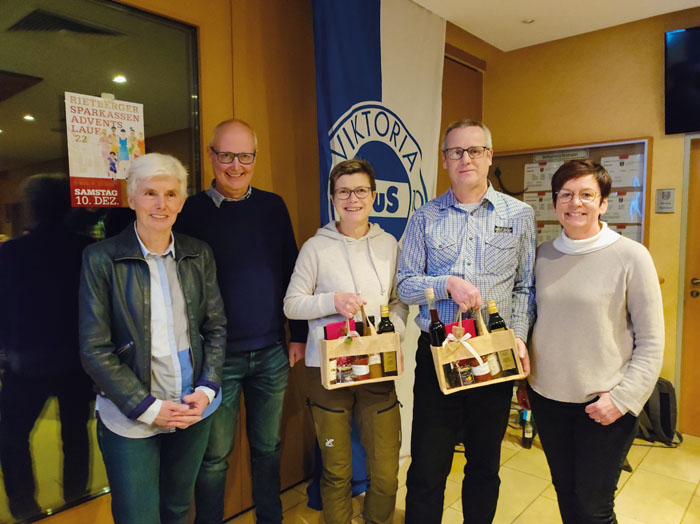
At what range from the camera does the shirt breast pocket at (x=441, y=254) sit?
181 cm

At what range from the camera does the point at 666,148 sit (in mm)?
3363

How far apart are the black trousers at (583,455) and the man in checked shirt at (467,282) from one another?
178 mm

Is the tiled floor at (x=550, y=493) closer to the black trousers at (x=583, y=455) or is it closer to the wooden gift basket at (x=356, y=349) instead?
the black trousers at (x=583, y=455)

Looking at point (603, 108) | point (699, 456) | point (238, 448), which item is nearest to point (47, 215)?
point (238, 448)

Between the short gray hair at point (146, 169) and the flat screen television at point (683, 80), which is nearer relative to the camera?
the short gray hair at point (146, 169)

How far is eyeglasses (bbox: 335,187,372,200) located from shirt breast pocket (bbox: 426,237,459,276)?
30 centimetres

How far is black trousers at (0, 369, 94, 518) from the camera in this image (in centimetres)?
176

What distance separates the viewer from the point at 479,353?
1650 millimetres

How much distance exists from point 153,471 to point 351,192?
3.81 feet

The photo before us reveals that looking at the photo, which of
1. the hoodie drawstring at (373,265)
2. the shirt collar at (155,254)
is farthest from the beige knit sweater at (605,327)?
the shirt collar at (155,254)

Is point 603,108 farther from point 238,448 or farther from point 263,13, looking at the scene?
point 238,448

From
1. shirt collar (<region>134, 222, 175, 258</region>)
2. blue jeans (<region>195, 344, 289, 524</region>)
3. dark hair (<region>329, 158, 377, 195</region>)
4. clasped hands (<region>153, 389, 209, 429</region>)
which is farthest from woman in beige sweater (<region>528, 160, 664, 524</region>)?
shirt collar (<region>134, 222, 175, 258</region>)

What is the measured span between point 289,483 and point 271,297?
1.33 metres

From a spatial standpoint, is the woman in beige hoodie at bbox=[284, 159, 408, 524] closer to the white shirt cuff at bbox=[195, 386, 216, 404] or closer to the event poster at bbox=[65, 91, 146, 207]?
the white shirt cuff at bbox=[195, 386, 216, 404]
